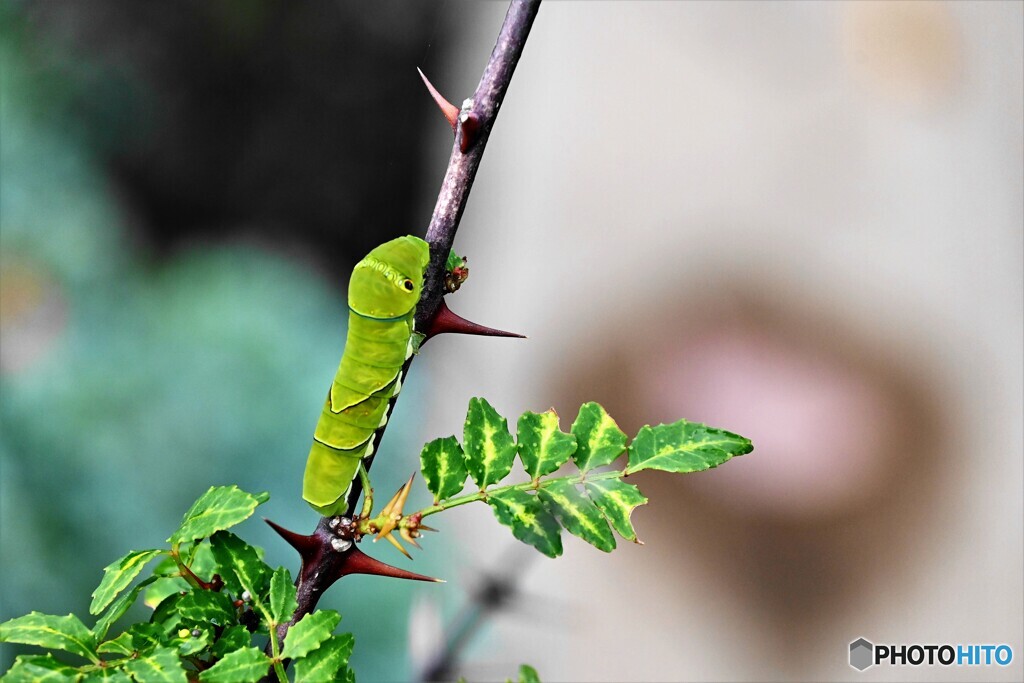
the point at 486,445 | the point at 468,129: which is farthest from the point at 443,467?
the point at 468,129

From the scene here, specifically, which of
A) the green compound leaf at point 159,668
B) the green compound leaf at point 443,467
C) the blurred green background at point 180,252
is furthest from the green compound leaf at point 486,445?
the blurred green background at point 180,252

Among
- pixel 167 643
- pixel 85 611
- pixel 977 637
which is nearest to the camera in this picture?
pixel 167 643

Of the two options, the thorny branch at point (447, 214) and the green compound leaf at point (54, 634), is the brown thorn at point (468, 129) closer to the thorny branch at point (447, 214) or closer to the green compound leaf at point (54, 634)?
the thorny branch at point (447, 214)

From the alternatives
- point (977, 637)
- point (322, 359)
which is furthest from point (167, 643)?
point (977, 637)

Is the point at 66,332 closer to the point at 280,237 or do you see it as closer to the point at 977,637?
the point at 280,237

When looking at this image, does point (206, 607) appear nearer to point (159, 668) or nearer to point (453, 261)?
point (159, 668)
